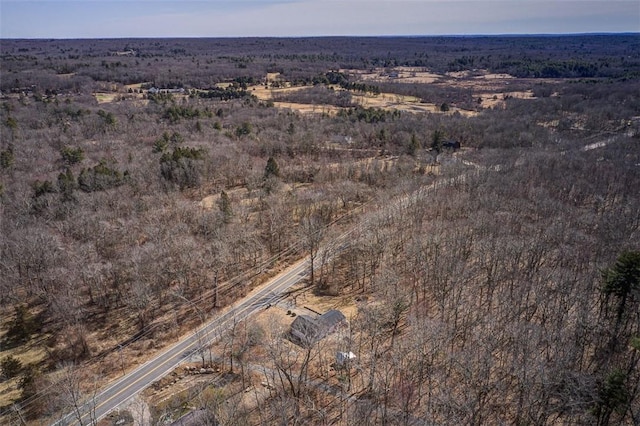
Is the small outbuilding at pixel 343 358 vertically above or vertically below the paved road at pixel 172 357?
above

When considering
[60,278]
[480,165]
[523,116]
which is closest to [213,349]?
[60,278]

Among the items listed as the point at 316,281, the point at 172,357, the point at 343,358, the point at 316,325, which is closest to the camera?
the point at 343,358

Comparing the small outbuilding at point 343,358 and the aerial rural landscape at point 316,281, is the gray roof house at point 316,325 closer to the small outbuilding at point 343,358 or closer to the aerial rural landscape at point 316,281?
the aerial rural landscape at point 316,281

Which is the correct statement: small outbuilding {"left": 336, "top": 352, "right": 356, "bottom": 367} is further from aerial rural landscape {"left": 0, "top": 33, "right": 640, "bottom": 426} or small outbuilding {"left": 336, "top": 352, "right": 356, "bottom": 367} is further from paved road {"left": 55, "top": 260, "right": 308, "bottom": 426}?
paved road {"left": 55, "top": 260, "right": 308, "bottom": 426}

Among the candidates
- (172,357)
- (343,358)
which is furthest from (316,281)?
(172,357)

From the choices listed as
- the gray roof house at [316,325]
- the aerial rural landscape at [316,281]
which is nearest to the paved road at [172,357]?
the aerial rural landscape at [316,281]

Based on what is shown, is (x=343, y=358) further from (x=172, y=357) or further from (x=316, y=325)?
(x=172, y=357)
